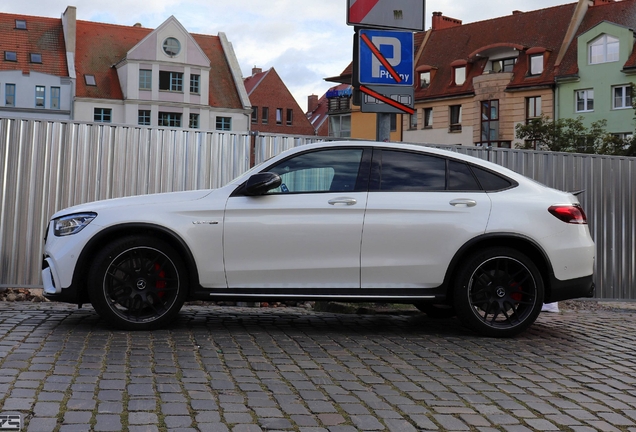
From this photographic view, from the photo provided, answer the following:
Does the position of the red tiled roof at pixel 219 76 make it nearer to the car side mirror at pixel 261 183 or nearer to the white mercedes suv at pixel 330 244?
the white mercedes suv at pixel 330 244

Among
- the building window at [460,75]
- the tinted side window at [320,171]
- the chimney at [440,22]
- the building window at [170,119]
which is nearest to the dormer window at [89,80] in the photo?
the building window at [170,119]

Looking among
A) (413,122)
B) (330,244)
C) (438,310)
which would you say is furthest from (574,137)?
(330,244)

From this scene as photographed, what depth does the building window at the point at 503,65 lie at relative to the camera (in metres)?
58.6

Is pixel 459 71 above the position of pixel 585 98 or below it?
above

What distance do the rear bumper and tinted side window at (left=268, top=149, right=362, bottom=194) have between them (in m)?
1.89

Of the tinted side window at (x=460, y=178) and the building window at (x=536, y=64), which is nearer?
the tinted side window at (x=460, y=178)

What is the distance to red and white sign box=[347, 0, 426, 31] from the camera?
8891 millimetres

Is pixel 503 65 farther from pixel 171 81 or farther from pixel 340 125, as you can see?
pixel 171 81

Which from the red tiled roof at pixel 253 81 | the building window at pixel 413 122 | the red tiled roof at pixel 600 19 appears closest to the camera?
the red tiled roof at pixel 600 19

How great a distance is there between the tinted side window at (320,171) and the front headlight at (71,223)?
1.54 metres

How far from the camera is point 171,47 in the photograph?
6650 centimetres

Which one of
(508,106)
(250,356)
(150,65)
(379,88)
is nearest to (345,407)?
(250,356)

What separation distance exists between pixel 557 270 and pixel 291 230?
2.28 meters

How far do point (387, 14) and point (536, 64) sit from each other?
5069 centimetres
